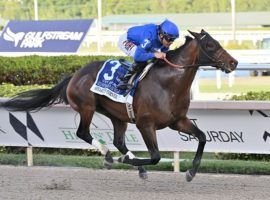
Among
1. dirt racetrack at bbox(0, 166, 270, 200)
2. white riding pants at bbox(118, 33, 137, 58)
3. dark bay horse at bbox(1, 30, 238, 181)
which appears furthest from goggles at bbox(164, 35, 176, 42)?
dirt racetrack at bbox(0, 166, 270, 200)

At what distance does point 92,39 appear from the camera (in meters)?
30.0

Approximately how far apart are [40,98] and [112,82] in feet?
3.83

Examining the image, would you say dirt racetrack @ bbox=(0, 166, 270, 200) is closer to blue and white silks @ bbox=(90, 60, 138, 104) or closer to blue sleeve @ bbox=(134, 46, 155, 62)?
blue and white silks @ bbox=(90, 60, 138, 104)

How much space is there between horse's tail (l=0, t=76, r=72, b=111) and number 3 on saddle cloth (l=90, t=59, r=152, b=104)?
2.00 ft

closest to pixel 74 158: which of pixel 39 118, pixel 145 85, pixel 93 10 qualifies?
pixel 39 118

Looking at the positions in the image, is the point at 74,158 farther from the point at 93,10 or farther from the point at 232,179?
the point at 93,10

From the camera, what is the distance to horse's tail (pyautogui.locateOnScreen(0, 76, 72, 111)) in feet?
25.5

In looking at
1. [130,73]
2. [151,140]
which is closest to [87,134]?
[130,73]

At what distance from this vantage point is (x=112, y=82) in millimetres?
7039

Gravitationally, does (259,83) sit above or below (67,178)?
below

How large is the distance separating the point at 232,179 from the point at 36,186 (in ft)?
6.51

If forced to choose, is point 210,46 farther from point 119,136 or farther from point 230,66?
point 119,136

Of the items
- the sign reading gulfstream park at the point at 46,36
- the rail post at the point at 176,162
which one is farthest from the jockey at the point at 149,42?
the sign reading gulfstream park at the point at 46,36

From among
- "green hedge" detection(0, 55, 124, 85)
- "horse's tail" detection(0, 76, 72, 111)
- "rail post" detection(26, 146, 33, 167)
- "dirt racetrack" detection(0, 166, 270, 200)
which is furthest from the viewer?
"green hedge" detection(0, 55, 124, 85)
